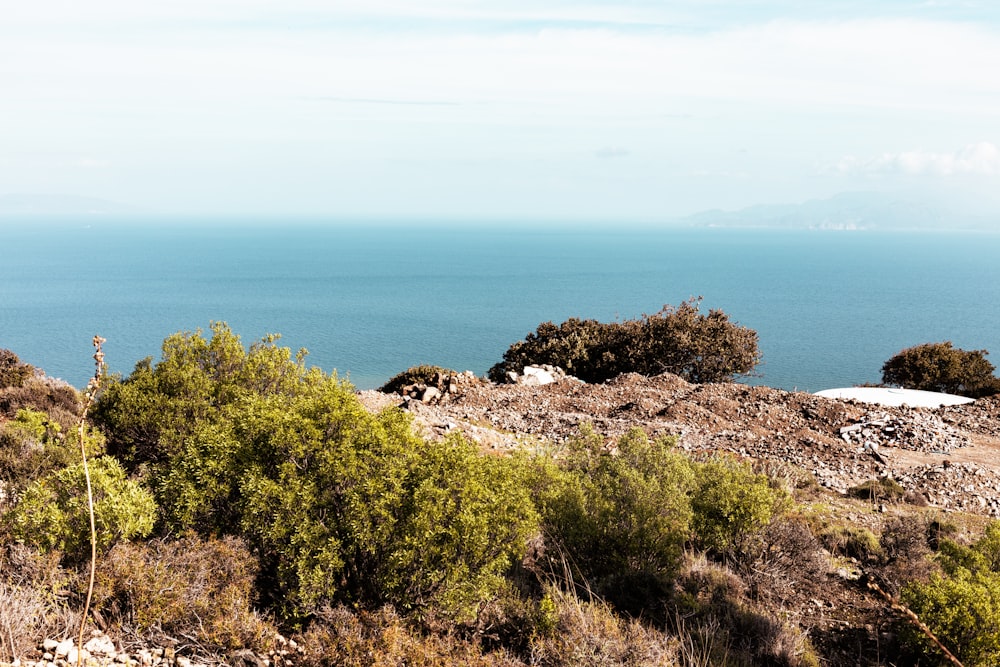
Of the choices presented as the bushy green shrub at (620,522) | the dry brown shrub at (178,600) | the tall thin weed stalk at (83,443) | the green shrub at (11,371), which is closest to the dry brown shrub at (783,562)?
the bushy green shrub at (620,522)

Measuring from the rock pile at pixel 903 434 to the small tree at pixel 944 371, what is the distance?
14872mm

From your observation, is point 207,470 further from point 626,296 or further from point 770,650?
point 626,296

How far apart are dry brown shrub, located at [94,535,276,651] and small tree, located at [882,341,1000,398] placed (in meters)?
39.9

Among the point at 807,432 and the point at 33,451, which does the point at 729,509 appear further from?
the point at 807,432

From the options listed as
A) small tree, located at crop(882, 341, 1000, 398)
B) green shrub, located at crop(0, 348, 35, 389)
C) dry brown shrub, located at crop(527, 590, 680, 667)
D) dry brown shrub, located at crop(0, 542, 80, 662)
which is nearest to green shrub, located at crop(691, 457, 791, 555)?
dry brown shrub, located at crop(527, 590, 680, 667)

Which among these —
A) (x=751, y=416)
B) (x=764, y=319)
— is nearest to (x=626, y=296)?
(x=764, y=319)

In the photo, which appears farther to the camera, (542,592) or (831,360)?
(831,360)

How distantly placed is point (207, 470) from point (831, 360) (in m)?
100

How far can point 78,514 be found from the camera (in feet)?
25.0

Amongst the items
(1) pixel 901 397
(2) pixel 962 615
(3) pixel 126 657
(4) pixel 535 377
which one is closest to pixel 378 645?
(3) pixel 126 657

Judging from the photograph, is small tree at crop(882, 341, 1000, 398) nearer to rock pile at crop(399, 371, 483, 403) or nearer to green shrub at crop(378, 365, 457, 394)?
rock pile at crop(399, 371, 483, 403)

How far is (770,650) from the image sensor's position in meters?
9.12

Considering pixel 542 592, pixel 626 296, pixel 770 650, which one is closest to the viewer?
pixel 770 650

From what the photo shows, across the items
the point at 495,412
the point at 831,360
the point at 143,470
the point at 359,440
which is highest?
the point at 359,440
